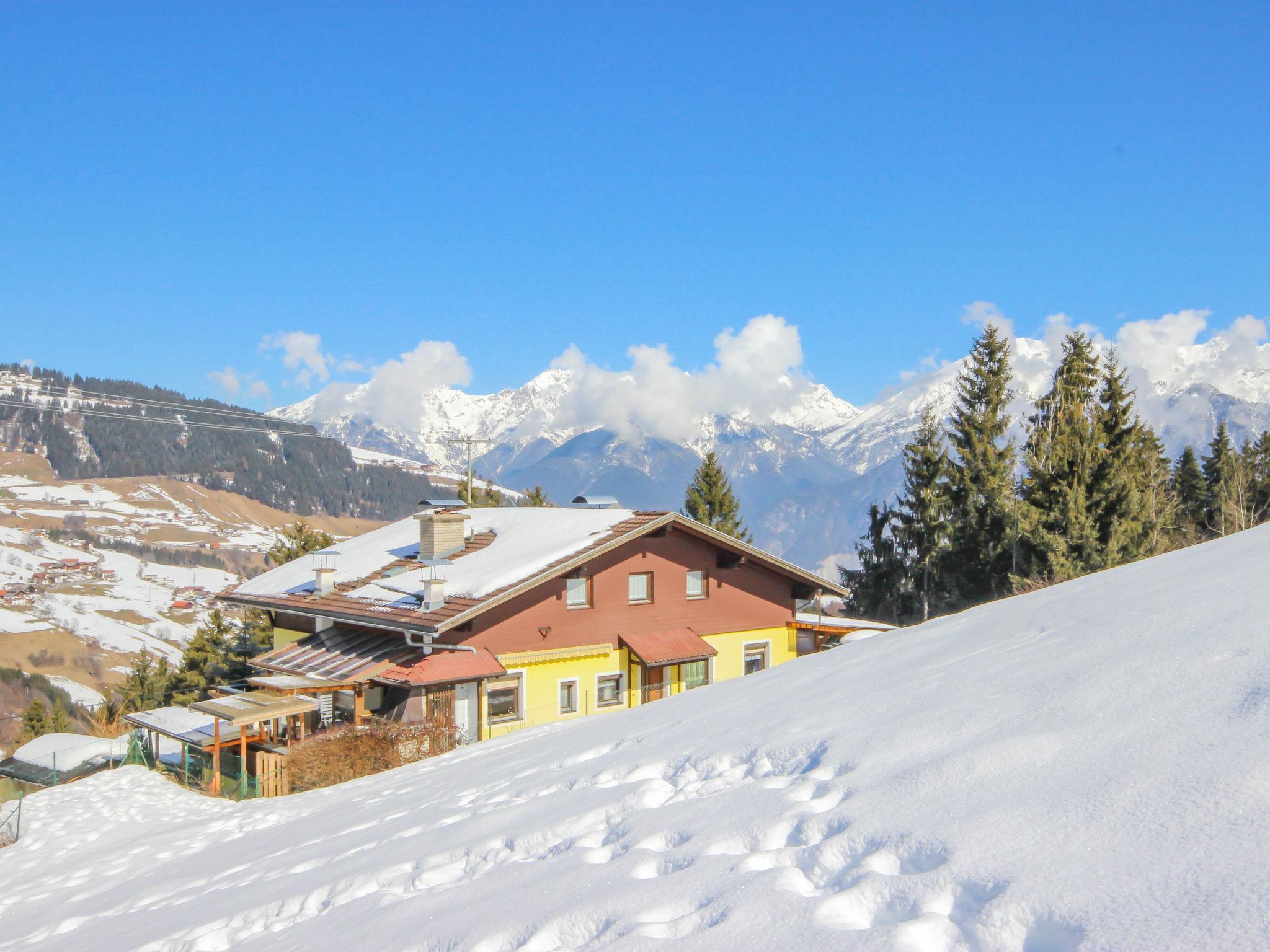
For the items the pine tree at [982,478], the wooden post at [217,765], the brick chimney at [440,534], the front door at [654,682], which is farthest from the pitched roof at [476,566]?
the pine tree at [982,478]

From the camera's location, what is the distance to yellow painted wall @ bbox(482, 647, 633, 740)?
1884cm

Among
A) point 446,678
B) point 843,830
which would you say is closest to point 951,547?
point 446,678

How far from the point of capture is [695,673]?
2259 cm

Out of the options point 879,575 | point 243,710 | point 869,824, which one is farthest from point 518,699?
point 879,575

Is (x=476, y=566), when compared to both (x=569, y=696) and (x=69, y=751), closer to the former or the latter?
(x=569, y=696)

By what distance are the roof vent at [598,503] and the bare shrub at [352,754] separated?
11.7 meters

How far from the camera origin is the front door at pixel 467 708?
17.7 meters

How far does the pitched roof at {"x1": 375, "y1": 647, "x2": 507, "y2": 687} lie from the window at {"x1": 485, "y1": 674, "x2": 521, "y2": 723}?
62 centimetres

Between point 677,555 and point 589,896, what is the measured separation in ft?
63.4

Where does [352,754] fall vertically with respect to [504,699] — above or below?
below

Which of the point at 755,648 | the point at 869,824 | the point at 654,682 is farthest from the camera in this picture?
the point at 755,648

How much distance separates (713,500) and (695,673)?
90.8ft

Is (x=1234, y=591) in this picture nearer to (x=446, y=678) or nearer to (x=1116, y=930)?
(x=1116, y=930)

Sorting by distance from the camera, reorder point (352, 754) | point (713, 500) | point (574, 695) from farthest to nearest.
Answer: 1. point (713, 500)
2. point (574, 695)
3. point (352, 754)
